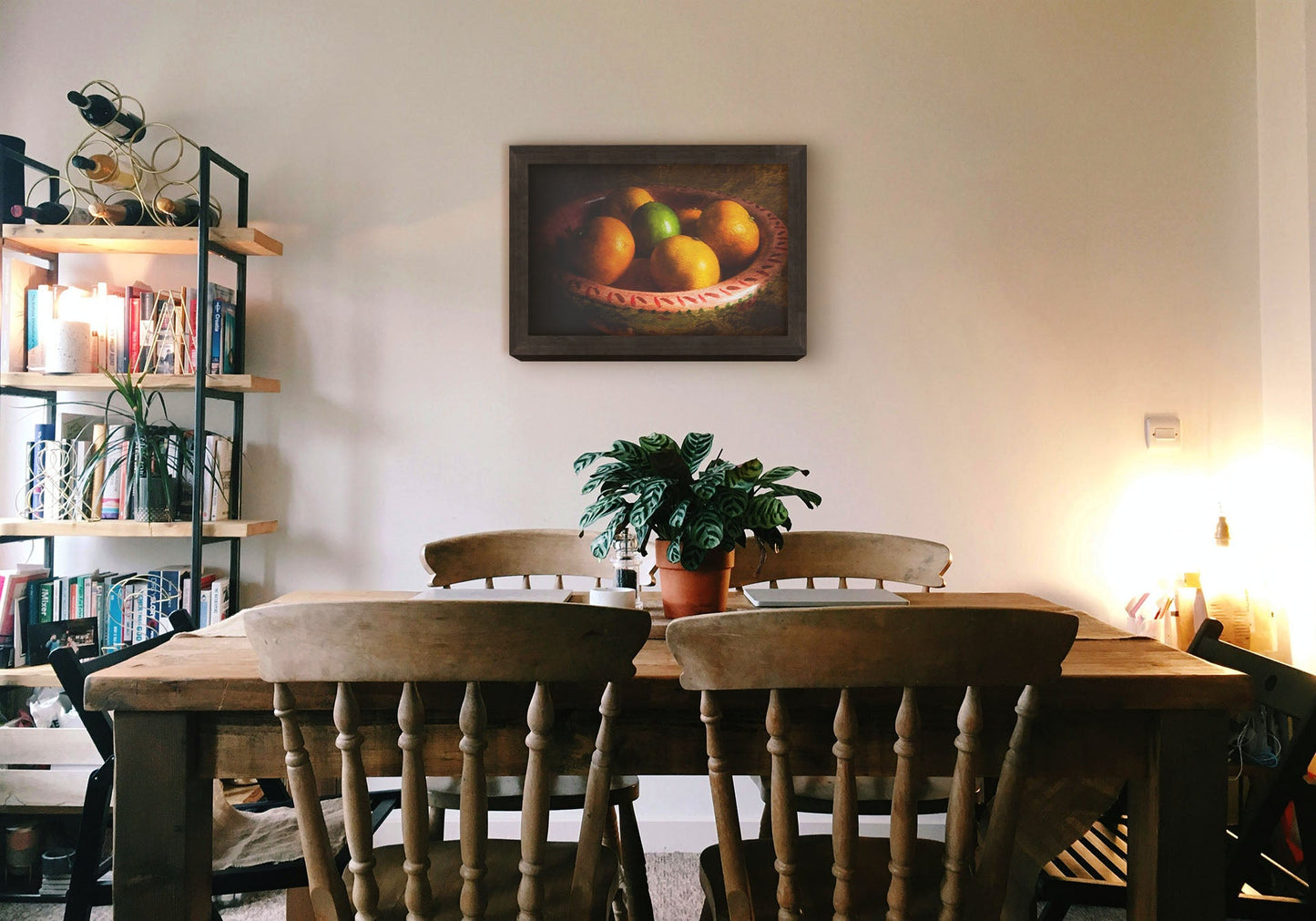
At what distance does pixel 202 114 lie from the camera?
8.77ft

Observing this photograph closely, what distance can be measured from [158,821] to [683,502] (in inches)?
34.4

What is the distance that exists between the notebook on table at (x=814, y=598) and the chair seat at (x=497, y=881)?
1.69 feet

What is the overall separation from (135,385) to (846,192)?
6.83 feet

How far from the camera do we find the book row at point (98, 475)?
7.81 feet

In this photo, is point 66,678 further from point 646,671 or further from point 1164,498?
point 1164,498

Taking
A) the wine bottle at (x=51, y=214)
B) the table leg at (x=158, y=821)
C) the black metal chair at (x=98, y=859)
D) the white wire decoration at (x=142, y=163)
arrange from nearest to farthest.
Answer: the table leg at (x=158, y=821) → the black metal chair at (x=98, y=859) → the wine bottle at (x=51, y=214) → the white wire decoration at (x=142, y=163)

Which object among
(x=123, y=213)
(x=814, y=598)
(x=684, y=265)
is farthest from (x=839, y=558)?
(x=123, y=213)

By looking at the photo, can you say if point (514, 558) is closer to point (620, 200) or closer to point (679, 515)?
point (679, 515)

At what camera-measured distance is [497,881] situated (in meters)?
1.28

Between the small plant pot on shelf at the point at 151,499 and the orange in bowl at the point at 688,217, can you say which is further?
the orange in bowl at the point at 688,217

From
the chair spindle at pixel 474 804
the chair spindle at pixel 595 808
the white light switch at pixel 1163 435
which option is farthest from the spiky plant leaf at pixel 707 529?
the white light switch at pixel 1163 435

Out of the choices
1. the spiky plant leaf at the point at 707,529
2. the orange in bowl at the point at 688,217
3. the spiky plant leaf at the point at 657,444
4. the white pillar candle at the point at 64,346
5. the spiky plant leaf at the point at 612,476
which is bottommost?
the spiky plant leaf at the point at 707,529

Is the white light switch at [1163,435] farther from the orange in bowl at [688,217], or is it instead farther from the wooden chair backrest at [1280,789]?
the orange in bowl at [688,217]

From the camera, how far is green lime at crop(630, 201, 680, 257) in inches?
104
